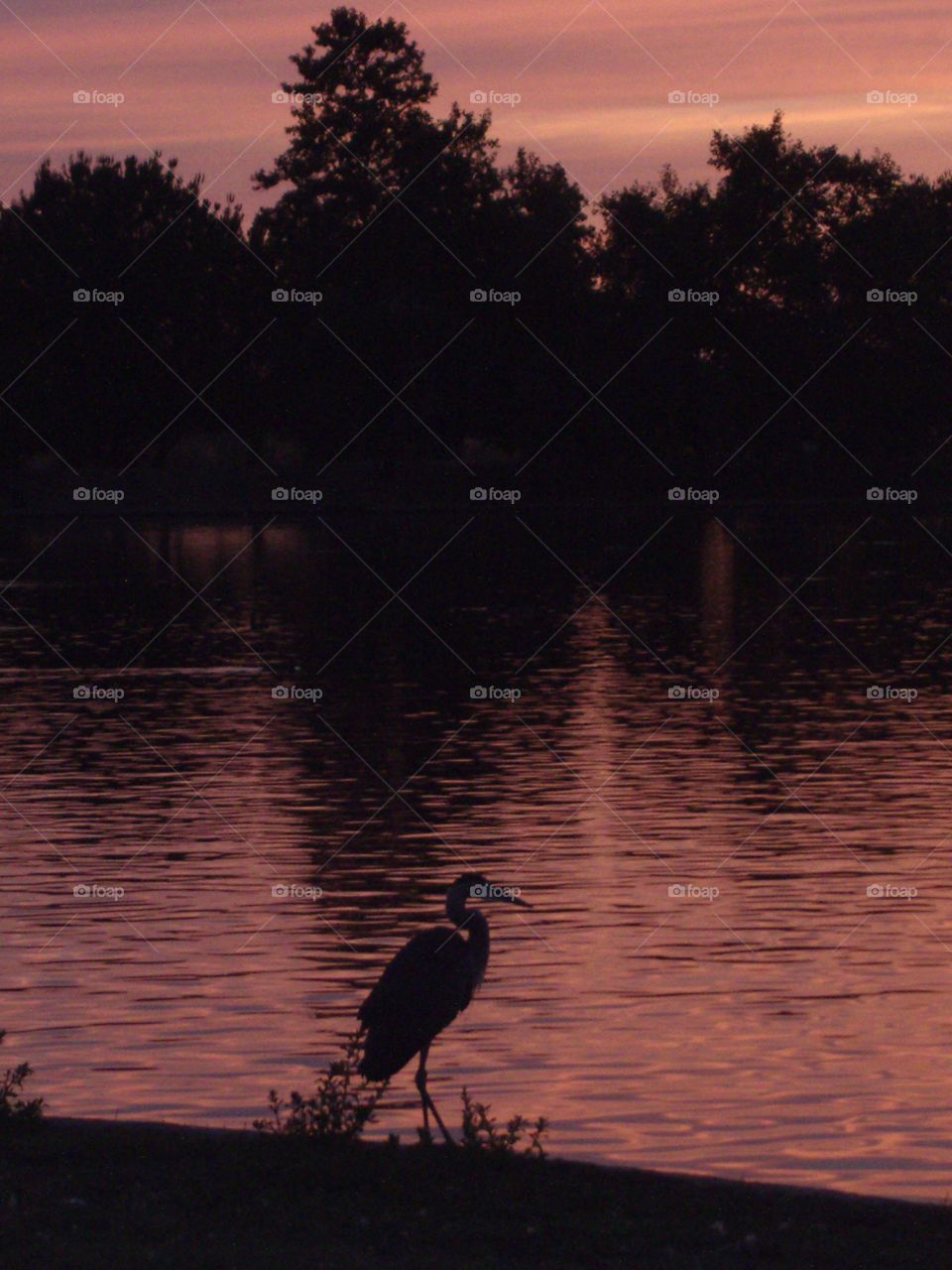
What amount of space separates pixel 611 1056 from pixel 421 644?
27464 millimetres

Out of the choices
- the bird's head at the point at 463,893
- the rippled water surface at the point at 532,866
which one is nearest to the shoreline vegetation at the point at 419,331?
the rippled water surface at the point at 532,866

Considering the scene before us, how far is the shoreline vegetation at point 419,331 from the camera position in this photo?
343ft

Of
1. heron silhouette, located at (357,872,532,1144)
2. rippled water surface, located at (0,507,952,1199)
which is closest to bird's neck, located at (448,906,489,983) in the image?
heron silhouette, located at (357,872,532,1144)

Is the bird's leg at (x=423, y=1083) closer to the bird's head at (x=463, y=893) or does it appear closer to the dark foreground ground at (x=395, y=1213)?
the bird's head at (x=463, y=893)

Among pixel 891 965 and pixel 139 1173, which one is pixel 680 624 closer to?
pixel 891 965

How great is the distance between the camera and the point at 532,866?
18922 mm

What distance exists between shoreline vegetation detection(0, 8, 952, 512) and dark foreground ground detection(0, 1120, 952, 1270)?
9095 centimetres

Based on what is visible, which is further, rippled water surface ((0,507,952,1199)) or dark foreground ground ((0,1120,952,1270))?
rippled water surface ((0,507,952,1199))

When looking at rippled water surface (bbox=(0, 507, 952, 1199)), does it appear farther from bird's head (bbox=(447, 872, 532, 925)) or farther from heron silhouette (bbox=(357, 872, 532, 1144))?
bird's head (bbox=(447, 872, 532, 925))

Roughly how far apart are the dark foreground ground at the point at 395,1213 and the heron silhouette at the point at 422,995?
765mm

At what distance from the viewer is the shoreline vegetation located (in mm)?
104438

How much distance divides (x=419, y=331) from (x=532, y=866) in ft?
273

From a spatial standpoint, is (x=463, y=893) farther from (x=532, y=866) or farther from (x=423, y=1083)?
(x=532, y=866)

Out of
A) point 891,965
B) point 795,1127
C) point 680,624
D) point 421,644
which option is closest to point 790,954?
point 891,965
